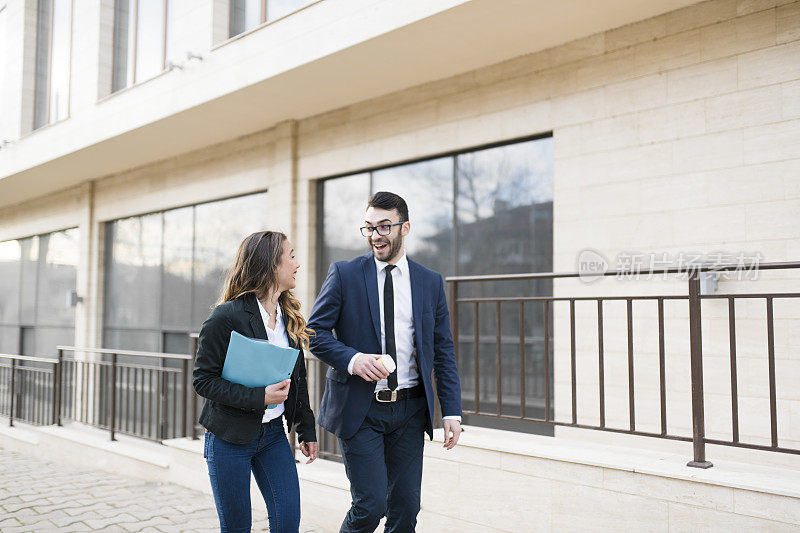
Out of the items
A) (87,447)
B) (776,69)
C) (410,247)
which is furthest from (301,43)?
(87,447)

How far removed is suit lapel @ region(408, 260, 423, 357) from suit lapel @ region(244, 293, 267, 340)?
2.49 ft

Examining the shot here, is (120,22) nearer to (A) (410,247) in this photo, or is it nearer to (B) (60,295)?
(B) (60,295)

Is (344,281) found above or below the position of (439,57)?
below

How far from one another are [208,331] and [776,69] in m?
4.60

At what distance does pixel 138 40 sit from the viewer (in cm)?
1082

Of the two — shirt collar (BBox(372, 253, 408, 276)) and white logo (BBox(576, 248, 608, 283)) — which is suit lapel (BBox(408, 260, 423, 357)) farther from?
white logo (BBox(576, 248, 608, 283))

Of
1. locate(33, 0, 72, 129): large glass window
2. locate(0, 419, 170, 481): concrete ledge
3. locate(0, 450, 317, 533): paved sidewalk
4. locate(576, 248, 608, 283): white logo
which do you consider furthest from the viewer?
locate(33, 0, 72, 129): large glass window

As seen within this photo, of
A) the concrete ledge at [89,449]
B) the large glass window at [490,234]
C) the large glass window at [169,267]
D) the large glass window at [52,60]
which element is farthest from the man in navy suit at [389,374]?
the large glass window at [52,60]

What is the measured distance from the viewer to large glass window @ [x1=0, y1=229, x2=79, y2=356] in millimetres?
13680

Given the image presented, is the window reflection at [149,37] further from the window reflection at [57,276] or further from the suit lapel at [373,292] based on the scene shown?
the suit lapel at [373,292]

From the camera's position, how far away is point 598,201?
5.95 meters

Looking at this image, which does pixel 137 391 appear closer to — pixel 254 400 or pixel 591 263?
pixel 591 263

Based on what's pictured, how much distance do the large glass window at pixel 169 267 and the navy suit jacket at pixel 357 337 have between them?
6.49m

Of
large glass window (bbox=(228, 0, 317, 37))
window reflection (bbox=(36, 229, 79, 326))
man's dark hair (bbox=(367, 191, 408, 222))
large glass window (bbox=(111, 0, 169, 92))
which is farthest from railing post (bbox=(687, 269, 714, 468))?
window reflection (bbox=(36, 229, 79, 326))
